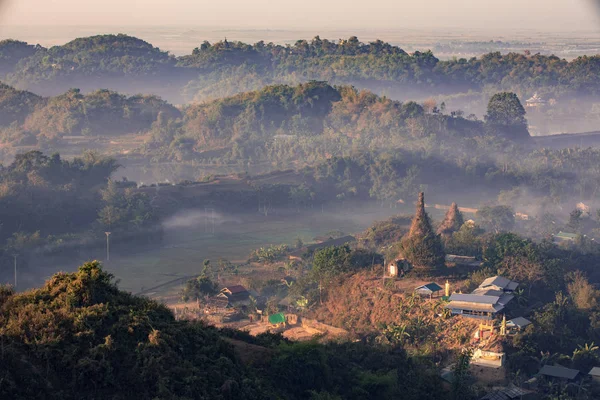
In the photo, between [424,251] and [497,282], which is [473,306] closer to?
[497,282]

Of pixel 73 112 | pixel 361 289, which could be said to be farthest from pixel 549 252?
pixel 73 112

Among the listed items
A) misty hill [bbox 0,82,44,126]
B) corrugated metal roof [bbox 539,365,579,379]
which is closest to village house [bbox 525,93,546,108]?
misty hill [bbox 0,82,44,126]

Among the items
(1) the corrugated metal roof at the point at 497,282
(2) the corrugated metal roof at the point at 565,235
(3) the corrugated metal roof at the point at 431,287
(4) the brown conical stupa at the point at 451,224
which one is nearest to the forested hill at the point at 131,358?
(3) the corrugated metal roof at the point at 431,287

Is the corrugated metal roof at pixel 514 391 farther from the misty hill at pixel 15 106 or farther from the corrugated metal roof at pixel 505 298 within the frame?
the misty hill at pixel 15 106

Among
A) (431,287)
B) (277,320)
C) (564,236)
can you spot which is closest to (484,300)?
(431,287)

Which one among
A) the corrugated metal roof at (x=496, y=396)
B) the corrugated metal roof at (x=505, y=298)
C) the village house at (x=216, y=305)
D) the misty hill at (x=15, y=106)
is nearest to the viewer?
the corrugated metal roof at (x=496, y=396)

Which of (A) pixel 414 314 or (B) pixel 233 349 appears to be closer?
(B) pixel 233 349

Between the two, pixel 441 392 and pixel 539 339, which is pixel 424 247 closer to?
pixel 539 339
